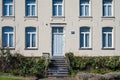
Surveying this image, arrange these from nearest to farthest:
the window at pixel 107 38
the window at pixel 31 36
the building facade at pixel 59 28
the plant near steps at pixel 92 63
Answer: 1. the plant near steps at pixel 92 63
2. the building facade at pixel 59 28
3. the window at pixel 31 36
4. the window at pixel 107 38

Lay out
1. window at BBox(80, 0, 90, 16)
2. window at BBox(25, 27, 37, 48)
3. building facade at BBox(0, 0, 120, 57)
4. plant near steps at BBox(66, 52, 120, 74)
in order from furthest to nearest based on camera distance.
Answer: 1. window at BBox(80, 0, 90, 16)
2. window at BBox(25, 27, 37, 48)
3. building facade at BBox(0, 0, 120, 57)
4. plant near steps at BBox(66, 52, 120, 74)

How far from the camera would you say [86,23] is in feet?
114

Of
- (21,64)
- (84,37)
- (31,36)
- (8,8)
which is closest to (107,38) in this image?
(84,37)

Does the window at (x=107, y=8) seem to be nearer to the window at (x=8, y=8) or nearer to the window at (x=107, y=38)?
the window at (x=107, y=38)

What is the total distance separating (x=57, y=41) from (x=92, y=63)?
437cm

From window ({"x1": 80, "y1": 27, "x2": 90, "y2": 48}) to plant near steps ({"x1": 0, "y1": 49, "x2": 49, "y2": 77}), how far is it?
4834mm

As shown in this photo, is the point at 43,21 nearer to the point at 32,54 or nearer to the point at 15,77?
the point at 32,54

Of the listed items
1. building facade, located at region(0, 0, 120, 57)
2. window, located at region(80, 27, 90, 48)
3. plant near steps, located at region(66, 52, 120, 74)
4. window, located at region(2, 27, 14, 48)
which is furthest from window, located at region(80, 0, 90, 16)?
window, located at region(2, 27, 14, 48)

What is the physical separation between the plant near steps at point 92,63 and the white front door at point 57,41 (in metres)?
2.36

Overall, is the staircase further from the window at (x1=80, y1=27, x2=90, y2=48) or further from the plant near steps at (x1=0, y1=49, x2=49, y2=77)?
the window at (x1=80, y1=27, x2=90, y2=48)

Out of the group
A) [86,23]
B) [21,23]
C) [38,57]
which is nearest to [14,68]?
[38,57]

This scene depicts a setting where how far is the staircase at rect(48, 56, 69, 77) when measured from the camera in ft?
102

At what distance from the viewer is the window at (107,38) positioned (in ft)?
115

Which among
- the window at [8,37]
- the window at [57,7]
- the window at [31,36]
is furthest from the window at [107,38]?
the window at [8,37]
